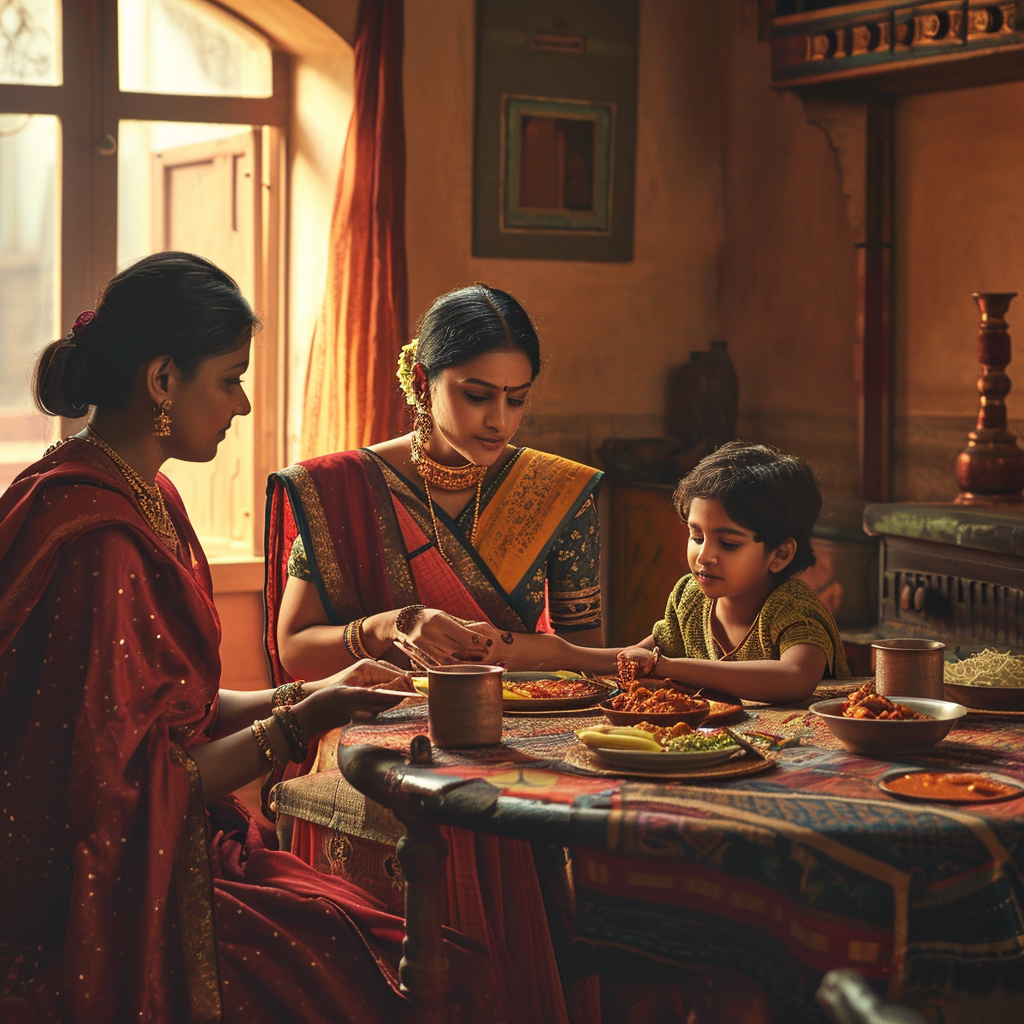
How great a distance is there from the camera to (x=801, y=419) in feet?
18.0

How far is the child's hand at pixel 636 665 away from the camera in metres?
2.31

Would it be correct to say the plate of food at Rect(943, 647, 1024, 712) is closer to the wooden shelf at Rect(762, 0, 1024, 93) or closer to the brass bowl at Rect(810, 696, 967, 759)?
the brass bowl at Rect(810, 696, 967, 759)

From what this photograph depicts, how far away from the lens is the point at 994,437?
156 inches

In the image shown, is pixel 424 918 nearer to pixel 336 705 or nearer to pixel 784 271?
pixel 336 705

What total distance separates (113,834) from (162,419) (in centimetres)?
65

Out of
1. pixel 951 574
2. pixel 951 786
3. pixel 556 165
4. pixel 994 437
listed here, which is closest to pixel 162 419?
pixel 951 786

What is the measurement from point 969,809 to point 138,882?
44.3 inches

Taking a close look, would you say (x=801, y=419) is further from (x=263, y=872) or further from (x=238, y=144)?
(x=263, y=872)

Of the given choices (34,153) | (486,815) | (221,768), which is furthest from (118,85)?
(486,815)

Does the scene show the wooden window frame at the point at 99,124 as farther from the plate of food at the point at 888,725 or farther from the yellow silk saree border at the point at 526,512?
the plate of food at the point at 888,725

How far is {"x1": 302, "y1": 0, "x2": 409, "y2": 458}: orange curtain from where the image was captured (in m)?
5.02

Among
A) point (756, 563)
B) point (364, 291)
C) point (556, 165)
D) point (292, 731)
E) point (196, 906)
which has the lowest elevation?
point (196, 906)

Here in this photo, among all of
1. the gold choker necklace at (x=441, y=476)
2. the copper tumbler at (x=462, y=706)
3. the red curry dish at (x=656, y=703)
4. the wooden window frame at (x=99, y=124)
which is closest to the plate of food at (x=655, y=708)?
the red curry dish at (x=656, y=703)

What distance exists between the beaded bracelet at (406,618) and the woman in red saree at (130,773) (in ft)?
1.47
